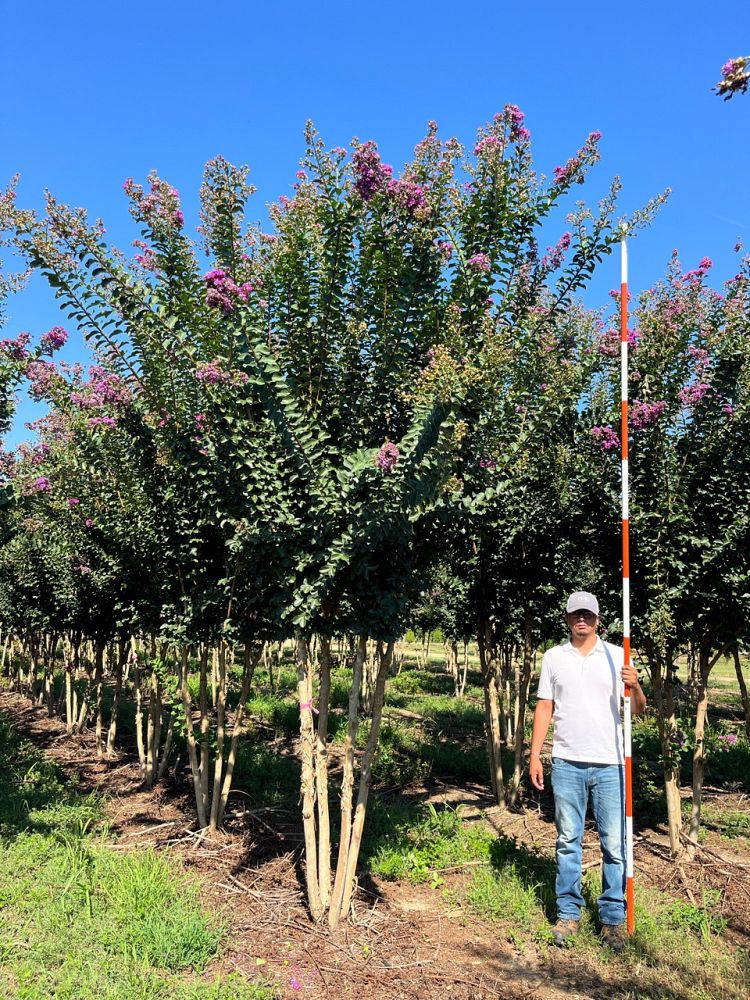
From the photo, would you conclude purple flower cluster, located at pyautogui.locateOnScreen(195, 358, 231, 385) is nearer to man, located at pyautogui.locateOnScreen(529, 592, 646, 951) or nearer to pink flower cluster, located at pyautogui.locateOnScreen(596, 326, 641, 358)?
man, located at pyautogui.locateOnScreen(529, 592, 646, 951)

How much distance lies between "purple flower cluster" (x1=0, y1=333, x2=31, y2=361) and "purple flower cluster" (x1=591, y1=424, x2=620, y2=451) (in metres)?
5.31

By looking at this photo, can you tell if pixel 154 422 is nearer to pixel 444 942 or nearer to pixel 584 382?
pixel 584 382

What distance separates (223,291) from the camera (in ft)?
15.1

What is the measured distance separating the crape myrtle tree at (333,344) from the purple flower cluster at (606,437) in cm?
A: 164

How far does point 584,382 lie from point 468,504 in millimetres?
2355

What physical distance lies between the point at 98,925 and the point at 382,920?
1.92 m

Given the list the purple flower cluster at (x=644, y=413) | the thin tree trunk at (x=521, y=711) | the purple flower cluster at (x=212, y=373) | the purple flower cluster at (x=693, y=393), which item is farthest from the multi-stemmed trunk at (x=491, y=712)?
the purple flower cluster at (x=212, y=373)

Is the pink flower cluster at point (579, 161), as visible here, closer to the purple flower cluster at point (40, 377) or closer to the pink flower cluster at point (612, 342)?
the pink flower cluster at point (612, 342)

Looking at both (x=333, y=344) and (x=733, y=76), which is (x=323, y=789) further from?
(x=733, y=76)

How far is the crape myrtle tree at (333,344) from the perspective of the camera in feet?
14.4

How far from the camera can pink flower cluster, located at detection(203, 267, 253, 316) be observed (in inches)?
178

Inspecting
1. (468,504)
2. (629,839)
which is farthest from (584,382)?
(629,839)

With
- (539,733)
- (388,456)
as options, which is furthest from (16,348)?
(539,733)

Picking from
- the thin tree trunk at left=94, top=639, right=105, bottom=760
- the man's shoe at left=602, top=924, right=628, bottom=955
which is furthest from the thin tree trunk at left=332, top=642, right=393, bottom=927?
the thin tree trunk at left=94, top=639, right=105, bottom=760
